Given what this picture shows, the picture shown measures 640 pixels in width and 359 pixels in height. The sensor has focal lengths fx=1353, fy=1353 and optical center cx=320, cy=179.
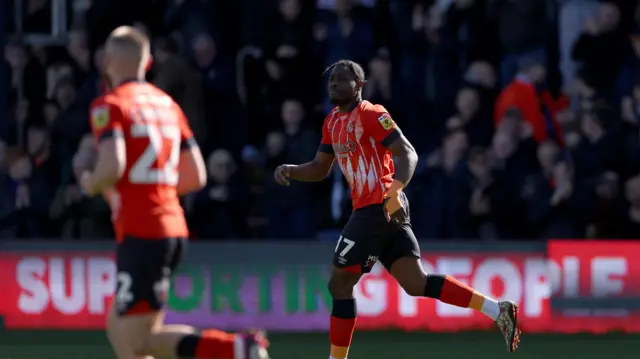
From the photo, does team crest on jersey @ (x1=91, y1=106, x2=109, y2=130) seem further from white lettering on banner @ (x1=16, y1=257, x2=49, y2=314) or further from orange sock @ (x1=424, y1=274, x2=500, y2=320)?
white lettering on banner @ (x1=16, y1=257, x2=49, y2=314)

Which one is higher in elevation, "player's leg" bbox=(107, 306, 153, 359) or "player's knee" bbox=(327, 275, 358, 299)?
"player's leg" bbox=(107, 306, 153, 359)

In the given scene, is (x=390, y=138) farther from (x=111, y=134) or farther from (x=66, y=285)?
(x=66, y=285)

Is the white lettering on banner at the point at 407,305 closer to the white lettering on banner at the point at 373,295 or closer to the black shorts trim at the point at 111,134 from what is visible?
the white lettering on banner at the point at 373,295

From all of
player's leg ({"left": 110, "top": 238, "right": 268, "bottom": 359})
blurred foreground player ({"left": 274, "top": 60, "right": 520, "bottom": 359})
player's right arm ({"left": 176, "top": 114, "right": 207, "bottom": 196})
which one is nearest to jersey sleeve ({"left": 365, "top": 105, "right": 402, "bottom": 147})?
blurred foreground player ({"left": 274, "top": 60, "right": 520, "bottom": 359})

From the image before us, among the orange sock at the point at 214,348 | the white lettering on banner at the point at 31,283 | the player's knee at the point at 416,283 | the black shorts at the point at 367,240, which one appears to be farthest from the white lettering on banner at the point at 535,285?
the orange sock at the point at 214,348

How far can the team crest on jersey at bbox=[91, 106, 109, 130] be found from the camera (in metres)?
6.31

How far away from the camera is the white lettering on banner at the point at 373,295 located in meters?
11.1

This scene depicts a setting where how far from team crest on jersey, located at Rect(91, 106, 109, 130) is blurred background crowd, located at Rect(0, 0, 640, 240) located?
18.2 feet

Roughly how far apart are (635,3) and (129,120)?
26.5 ft

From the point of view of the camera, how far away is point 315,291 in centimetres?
1121

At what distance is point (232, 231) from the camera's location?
481 inches

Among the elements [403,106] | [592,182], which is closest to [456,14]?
[403,106]

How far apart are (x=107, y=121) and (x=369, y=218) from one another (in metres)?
2.41

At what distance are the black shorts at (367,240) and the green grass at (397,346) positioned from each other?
1883 mm
